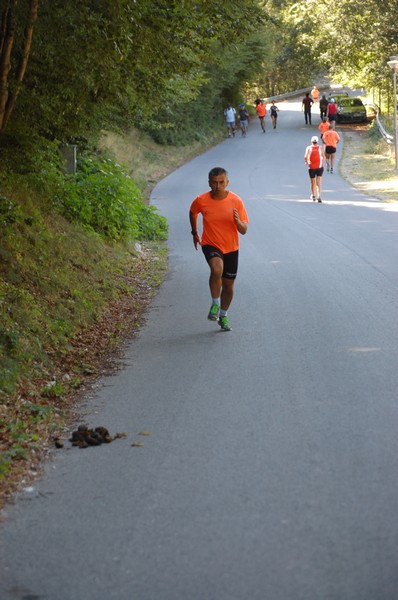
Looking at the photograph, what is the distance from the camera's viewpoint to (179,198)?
2953cm

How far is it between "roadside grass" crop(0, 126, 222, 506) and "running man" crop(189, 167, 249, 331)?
1163 mm

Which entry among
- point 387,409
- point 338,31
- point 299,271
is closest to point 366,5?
point 338,31

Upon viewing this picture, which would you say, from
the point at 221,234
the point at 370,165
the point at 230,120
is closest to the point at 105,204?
the point at 221,234

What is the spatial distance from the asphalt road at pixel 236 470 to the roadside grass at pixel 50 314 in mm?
296

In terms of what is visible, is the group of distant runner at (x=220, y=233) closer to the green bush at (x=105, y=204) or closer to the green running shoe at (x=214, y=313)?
the green running shoe at (x=214, y=313)

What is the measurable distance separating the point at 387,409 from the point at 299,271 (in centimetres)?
774

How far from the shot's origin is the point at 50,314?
35.0ft

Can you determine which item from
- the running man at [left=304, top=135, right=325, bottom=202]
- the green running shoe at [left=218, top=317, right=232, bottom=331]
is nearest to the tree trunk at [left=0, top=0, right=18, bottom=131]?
the green running shoe at [left=218, top=317, right=232, bottom=331]

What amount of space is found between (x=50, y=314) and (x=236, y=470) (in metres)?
5.06

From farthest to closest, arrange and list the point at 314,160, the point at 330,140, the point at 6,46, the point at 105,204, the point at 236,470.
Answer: the point at 330,140
the point at 314,160
the point at 105,204
the point at 6,46
the point at 236,470

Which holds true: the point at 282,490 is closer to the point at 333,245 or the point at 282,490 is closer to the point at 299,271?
the point at 299,271

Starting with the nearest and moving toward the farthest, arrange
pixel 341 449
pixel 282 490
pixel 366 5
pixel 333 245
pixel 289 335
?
1. pixel 282 490
2. pixel 341 449
3. pixel 289 335
4. pixel 333 245
5. pixel 366 5

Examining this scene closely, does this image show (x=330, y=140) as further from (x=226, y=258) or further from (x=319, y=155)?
(x=226, y=258)

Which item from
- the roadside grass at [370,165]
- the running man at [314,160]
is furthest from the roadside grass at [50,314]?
the roadside grass at [370,165]
